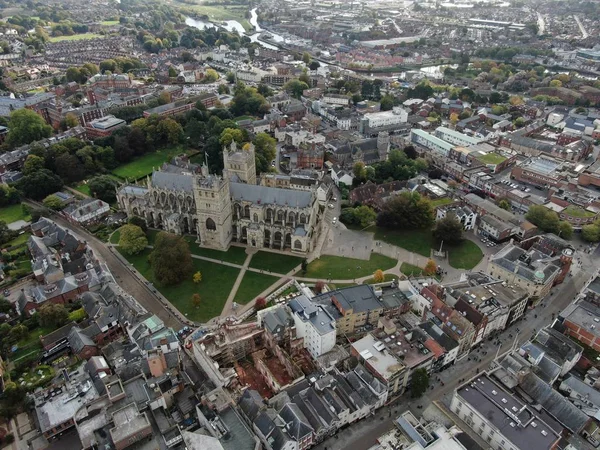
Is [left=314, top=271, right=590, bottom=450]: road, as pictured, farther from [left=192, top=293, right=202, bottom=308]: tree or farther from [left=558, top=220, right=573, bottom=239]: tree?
[left=192, top=293, right=202, bottom=308]: tree

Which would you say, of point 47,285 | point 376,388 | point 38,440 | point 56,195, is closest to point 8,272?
point 47,285

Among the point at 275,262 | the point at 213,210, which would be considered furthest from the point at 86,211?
the point at 275,262

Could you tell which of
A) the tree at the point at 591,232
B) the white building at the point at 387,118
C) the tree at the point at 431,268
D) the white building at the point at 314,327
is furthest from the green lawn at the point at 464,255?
the white building at the point at 387,118

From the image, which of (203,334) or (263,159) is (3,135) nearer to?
(263,159)

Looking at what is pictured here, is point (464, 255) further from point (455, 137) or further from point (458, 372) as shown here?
point (455, 137)

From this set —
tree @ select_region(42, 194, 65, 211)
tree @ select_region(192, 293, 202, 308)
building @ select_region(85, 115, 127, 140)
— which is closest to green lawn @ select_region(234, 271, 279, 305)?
tree @ select_region(192, 293, 202, 308)
